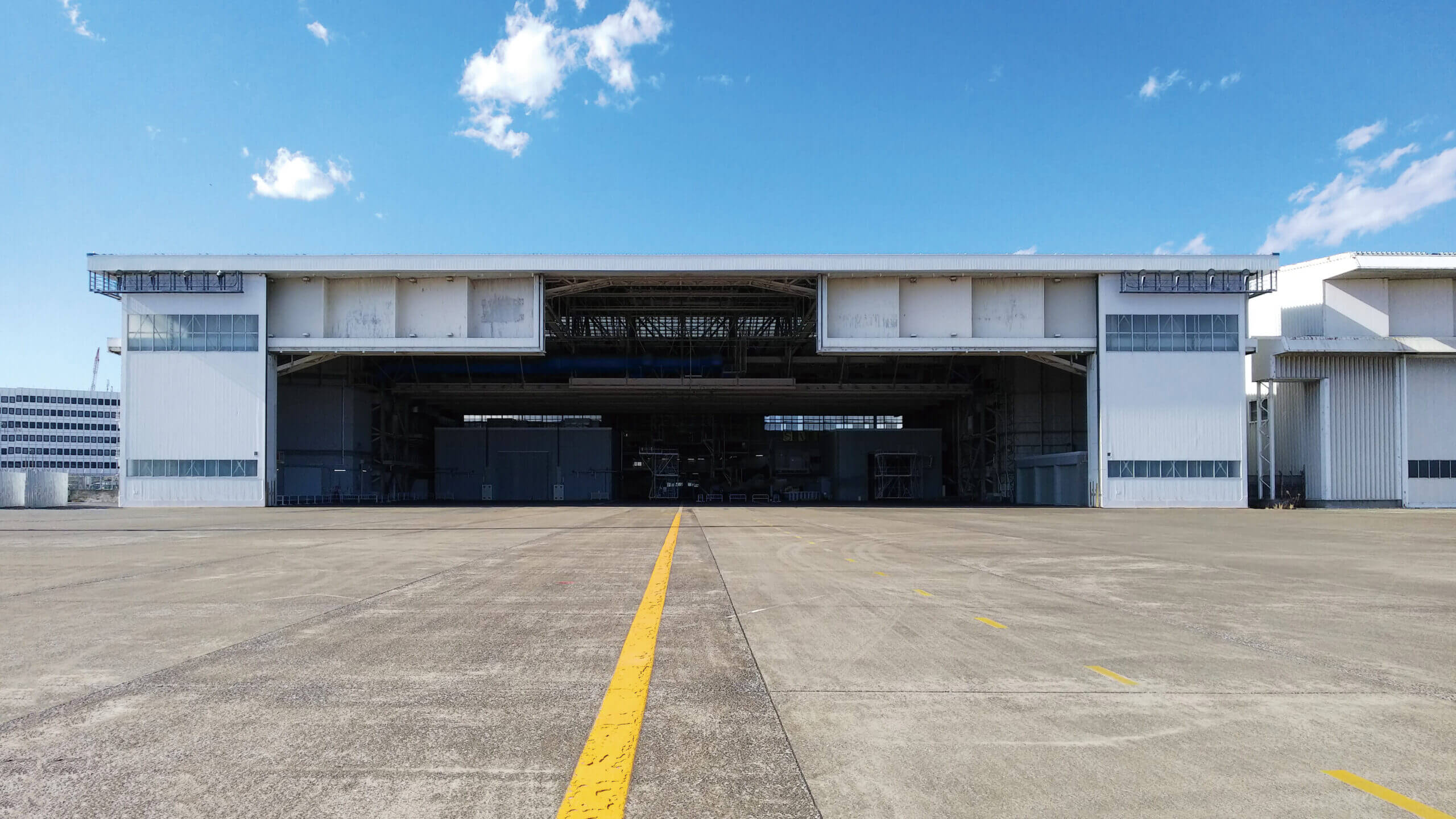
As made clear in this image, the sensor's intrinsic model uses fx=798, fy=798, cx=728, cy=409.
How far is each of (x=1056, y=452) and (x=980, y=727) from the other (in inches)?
2028

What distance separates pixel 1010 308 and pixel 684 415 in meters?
40.7

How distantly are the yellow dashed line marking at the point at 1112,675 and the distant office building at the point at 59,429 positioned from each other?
6157 inches

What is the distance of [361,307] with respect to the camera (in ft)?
135

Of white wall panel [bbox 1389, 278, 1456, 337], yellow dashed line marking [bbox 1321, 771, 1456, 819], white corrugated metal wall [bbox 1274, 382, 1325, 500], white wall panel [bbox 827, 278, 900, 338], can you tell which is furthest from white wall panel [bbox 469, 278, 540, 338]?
white wall panel [bbox 1389, 278, 1456, 337]

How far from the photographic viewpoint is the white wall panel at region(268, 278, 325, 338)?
4119 centimetres

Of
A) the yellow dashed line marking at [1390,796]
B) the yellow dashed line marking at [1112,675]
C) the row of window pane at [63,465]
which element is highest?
the yellow dashed line marking at [1390,796]

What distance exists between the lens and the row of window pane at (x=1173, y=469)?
39844mm

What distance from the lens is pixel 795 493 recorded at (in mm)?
77375

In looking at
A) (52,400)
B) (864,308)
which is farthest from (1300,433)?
(52,400)

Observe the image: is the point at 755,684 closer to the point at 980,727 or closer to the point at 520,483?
the point at 980,727

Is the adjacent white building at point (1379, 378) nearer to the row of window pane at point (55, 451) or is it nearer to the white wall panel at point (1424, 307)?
the white wall panel at point (1424, 307)

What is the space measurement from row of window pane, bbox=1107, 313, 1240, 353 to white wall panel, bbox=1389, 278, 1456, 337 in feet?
30.6

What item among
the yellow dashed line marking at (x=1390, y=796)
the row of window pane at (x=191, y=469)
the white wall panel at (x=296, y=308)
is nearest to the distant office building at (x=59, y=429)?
the row of window pane at (x=191, y=469)

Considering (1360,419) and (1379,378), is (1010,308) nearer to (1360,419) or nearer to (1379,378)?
(1360,419)
